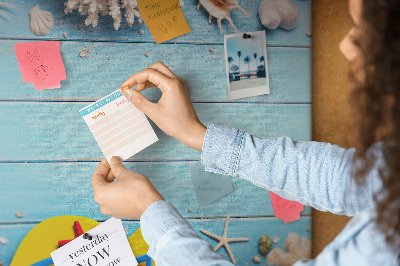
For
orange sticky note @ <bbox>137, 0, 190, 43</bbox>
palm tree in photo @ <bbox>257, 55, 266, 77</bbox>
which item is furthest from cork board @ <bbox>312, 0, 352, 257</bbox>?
orange sticky note @ <bbox>137, 0, 190, 43</bbox>

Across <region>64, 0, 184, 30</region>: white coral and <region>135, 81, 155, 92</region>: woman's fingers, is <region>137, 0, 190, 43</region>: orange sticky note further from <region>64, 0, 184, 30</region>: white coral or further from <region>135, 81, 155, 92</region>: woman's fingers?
<region>135, 81, 155, 92</region>: woman's fingers

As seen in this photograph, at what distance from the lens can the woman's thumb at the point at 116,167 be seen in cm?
80

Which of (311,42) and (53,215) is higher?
(311,42)

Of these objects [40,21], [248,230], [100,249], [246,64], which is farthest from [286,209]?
[40,21]

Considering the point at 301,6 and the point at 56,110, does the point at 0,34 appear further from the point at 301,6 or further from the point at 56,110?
the point at 301,6

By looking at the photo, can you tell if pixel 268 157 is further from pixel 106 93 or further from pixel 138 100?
pixel 106 93

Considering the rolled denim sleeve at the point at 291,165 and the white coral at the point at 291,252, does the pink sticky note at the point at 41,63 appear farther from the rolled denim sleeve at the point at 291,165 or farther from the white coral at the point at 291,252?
the white coral at the point at 291,252

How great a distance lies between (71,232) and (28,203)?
0.15 m

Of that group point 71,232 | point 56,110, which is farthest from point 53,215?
point 56,110

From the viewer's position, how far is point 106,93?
3.05 feet

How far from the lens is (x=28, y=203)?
91cm

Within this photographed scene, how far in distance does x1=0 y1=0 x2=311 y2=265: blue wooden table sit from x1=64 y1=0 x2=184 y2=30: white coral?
16 millimetres

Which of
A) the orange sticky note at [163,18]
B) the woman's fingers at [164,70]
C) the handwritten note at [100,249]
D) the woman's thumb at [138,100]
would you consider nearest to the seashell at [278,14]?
the orange sticky note at [163,18]

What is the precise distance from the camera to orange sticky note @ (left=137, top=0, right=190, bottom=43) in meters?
0.92
